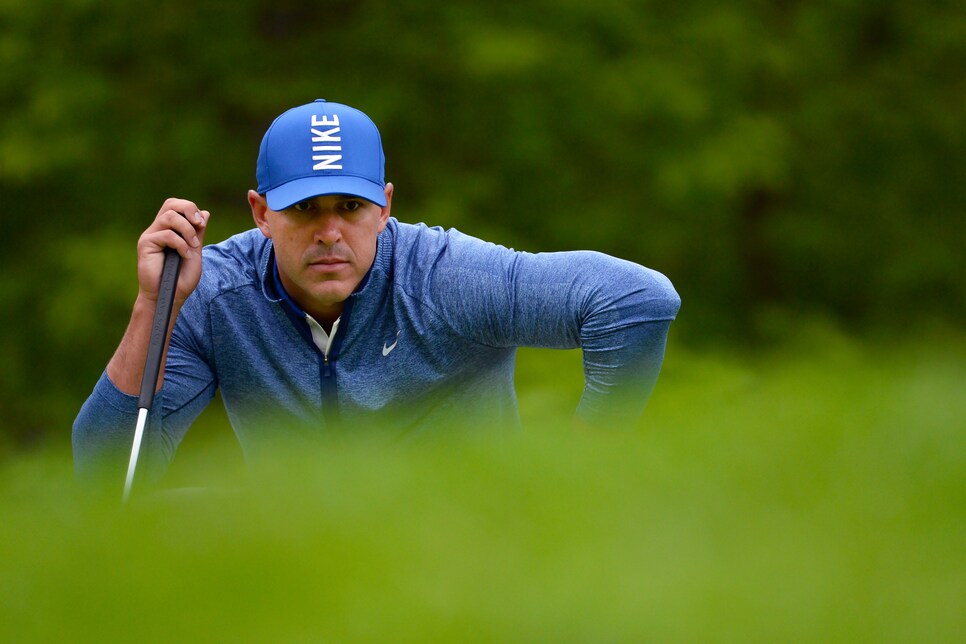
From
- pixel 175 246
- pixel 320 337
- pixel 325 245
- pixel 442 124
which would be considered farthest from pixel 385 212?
pixel 442 124

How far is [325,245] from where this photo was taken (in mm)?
3426

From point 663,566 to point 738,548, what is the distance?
3.7 inches

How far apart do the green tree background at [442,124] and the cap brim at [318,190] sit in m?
5.52

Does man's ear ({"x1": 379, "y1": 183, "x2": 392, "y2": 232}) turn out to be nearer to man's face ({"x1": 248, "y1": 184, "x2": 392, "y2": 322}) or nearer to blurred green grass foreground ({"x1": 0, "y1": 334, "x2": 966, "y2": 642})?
man's face ({"x1": 248, "y1": 184, "x2": 392, "y2": 322})

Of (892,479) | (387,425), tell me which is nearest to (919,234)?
(387,425)

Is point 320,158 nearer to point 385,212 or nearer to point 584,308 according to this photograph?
point 385,212

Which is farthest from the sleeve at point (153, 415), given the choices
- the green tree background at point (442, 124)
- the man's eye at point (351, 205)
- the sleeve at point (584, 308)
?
the green tree background at point (442, 124)

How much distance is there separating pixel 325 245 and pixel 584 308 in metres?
0.73

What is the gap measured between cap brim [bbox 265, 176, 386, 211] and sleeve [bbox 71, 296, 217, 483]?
0.39m

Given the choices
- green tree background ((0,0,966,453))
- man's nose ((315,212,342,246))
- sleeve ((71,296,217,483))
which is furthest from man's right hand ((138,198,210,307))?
green tree background ((0,0,966,453))

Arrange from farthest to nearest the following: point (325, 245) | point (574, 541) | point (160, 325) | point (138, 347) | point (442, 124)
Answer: point (442, 124), point (325, 245), point (138, 347), point (160, 325), point (574, 541)

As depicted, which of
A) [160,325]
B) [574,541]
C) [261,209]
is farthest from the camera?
[261,209]

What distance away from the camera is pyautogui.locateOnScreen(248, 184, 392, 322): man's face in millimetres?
3396

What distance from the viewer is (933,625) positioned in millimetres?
1185
